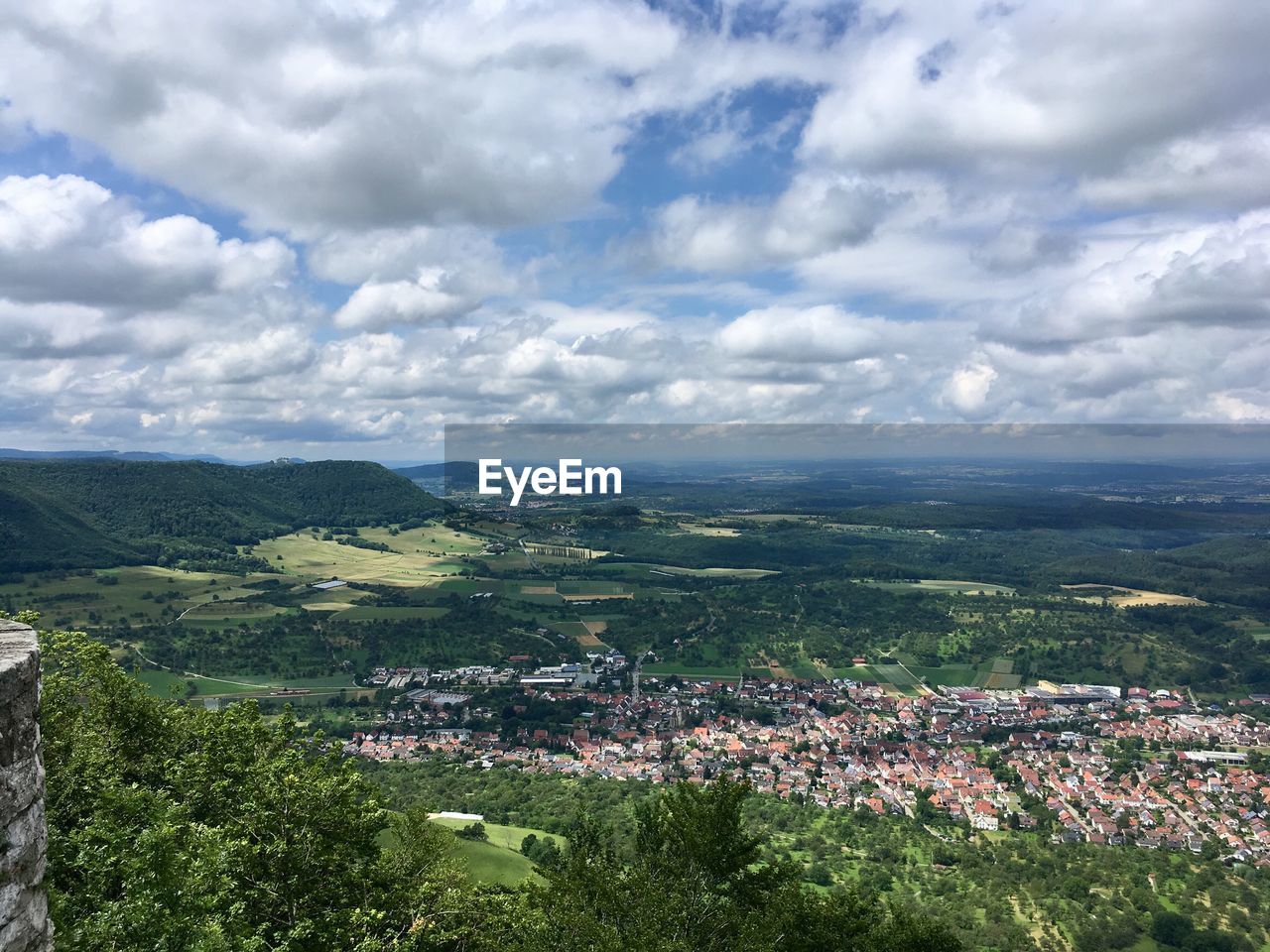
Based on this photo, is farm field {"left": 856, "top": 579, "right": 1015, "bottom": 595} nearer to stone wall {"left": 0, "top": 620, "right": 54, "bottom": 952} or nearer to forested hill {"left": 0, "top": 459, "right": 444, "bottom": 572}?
forested hill {"left": 0, "top": 459, "right": 444, "bottom": 572}

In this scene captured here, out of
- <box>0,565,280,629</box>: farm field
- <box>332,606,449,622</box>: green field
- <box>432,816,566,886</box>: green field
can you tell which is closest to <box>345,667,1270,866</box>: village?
<box>432,816,566,886</box>: green field

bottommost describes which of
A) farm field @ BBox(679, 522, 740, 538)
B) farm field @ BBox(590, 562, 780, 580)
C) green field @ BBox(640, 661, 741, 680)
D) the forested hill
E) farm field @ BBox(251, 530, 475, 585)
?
green field @ BBox(640, 661, 741, 680)

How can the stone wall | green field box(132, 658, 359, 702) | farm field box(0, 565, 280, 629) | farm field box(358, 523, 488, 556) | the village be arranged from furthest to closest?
1. farm field box(358, 523, 488, 556)
2. farm field box(0, 565, 280, 629)
3. green field box(132, 658, 359, 702)
4. the village
5. the stone wall

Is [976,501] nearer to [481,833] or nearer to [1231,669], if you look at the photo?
[1231,669]

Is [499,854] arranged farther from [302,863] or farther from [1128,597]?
[1128,597]

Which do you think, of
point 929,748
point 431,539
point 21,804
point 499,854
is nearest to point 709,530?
point 431,539

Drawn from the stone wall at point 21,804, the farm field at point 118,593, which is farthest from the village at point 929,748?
the farm field at point 118,593

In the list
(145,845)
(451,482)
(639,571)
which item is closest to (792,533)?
(639,571)
